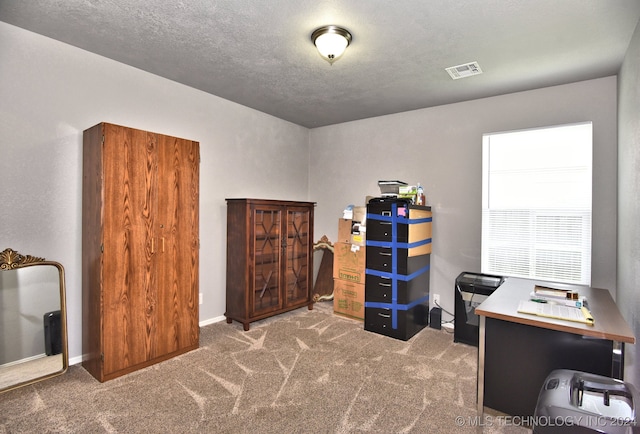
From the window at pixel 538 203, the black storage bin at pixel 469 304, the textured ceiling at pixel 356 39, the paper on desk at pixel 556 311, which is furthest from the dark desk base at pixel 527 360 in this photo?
the textured ceiling at pixel 356 39

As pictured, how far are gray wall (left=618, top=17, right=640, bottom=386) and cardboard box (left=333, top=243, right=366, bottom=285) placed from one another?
2.28 metres

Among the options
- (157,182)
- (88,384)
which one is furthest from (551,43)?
(88,384)

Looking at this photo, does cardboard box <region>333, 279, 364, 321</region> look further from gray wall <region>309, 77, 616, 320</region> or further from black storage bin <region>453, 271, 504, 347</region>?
black storage bin <region>453, 271, 504, 347</region>

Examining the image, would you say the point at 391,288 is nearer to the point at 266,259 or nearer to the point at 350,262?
the point at 350,262

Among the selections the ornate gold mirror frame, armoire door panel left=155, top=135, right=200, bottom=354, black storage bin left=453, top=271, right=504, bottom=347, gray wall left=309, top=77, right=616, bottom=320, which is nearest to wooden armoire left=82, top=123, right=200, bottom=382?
armoire door panel left=155, top=135, right=200, bottom=354

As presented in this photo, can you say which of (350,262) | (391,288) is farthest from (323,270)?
(391,288)

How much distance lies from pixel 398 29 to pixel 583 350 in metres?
2.32

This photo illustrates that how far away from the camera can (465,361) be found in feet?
9.69

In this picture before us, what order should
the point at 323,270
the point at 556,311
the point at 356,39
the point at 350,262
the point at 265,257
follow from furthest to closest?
the point at 323,270
the point at 350,262
the point at 265,257
the point at 356,39
the point at 556,311

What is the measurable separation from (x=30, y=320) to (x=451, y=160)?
4243 millimetres

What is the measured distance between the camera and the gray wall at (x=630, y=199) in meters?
2.07

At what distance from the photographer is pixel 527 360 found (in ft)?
6.64

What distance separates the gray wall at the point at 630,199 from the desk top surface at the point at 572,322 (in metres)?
0.16

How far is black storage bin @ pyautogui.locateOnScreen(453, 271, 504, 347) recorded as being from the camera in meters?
3.29
